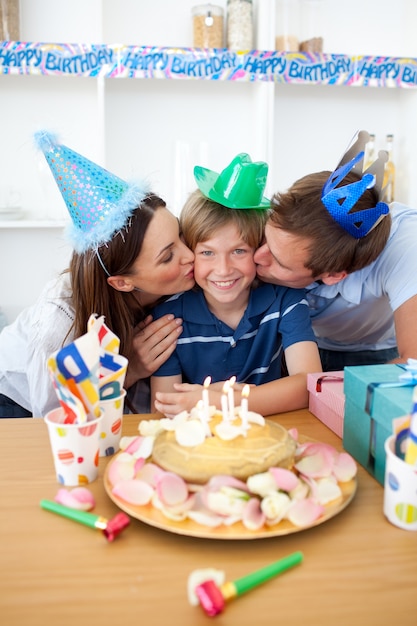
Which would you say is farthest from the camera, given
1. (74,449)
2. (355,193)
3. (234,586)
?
(355,193)

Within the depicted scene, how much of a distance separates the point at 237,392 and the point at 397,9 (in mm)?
2247

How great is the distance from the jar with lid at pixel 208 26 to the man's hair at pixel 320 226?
128 centimetres

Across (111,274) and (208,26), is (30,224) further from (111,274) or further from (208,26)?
(111,274)

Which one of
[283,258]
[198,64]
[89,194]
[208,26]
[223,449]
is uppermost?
[208,26]

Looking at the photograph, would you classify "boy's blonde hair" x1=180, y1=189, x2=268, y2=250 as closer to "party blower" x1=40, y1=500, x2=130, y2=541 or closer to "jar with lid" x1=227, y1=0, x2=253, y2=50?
"party blower" x1=40, y1=500, x2=130, y2=541

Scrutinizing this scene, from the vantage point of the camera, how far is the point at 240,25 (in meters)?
2.46

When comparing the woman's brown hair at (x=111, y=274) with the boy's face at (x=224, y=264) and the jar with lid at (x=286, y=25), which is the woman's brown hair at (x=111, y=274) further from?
the jar with lid at (x=286, y=25)

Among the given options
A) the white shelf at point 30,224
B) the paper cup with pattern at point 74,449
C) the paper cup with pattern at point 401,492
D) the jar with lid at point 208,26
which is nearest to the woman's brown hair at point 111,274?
the paper cup with pattern at point 74,449

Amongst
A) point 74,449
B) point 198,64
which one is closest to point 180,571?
point 74,449

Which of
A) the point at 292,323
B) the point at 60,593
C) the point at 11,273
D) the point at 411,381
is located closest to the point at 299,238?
the point at 292,323

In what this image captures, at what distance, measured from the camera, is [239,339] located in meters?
1.52

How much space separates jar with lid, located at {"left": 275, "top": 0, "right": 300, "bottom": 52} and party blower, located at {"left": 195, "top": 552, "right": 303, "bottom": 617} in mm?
2221

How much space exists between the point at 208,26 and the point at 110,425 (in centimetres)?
198

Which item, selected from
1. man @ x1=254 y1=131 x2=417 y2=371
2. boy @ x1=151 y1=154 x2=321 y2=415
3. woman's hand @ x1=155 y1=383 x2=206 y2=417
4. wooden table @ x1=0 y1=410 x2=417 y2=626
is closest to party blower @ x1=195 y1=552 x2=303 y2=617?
wooden table @ x1=0 y1=410 x2=417 y2=626
